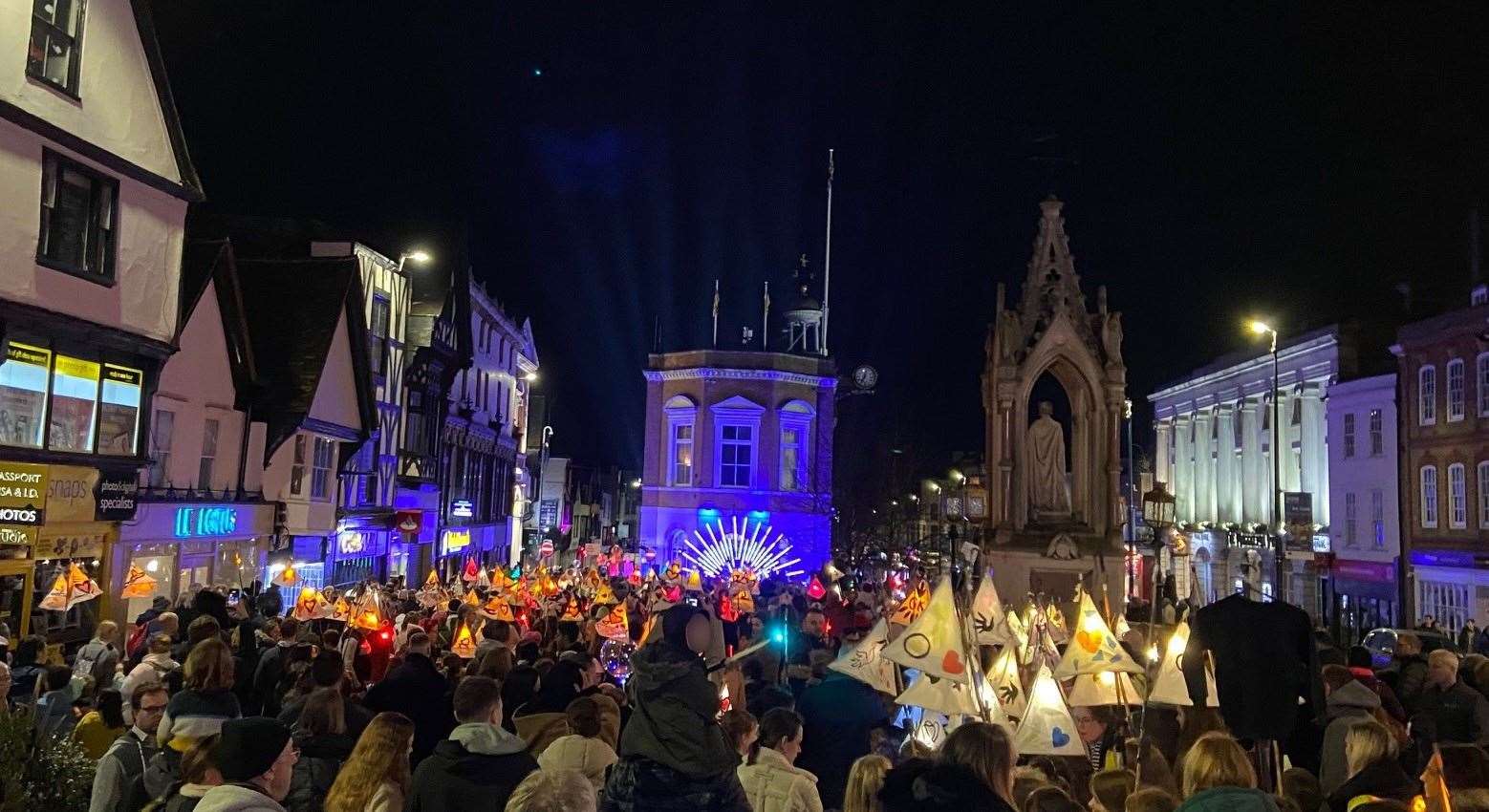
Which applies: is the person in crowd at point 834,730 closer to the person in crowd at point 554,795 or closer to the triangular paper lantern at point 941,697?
the triangular paper lantern at point 941,697

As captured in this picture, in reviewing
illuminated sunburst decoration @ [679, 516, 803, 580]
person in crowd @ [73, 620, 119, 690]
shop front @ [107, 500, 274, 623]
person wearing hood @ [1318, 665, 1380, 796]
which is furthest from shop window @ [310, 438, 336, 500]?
person wearing hood @ [1318, 665, 1380, 796]

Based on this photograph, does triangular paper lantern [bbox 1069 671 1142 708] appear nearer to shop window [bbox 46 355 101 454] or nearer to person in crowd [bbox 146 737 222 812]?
person in crowd [bbox 146 737 222 812]

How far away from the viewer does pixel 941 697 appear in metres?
8.62

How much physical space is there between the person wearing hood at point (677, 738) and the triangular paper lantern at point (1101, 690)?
567 centimetres

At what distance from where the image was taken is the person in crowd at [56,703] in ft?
29.9

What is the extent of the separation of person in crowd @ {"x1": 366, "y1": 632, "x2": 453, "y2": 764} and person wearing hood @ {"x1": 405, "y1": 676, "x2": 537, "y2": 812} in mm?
2235

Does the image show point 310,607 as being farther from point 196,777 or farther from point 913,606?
point 196,777

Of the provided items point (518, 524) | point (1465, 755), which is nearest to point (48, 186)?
point (1465, 755)

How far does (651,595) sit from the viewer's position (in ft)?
73.9

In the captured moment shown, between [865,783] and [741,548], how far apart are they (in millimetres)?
44099

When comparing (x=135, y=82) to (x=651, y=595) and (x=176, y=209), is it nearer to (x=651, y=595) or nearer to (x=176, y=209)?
(x=176, y=209)

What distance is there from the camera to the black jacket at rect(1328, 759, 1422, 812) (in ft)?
19.2

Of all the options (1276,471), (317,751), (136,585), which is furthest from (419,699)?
(1276,471)

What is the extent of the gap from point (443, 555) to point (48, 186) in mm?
29023
